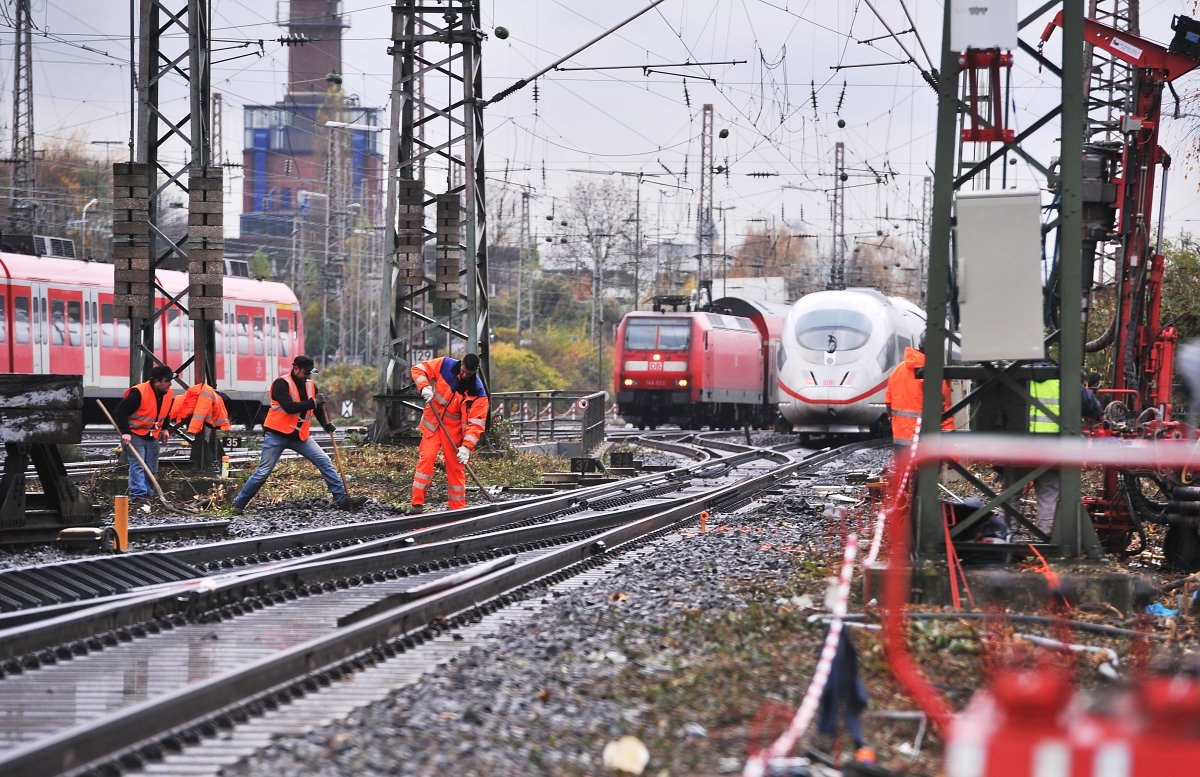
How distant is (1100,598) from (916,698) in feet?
9.13

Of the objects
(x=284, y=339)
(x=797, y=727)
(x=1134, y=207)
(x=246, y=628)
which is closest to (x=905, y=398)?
(x=1134, y=207)

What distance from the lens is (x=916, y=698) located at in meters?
6.06

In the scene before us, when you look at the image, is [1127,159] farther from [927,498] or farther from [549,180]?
[549,180]

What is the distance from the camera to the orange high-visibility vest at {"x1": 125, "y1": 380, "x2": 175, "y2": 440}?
50.7ft

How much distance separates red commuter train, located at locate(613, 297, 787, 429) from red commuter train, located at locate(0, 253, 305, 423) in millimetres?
8826

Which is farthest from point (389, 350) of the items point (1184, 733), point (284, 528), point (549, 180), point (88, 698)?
point (549, 180)

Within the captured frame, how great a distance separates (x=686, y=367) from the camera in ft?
124

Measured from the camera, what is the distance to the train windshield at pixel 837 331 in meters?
28.8

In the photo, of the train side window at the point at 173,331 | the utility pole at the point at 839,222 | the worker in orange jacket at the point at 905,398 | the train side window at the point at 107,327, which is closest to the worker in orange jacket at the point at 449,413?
the worker in orange jacket at the point at 905,398

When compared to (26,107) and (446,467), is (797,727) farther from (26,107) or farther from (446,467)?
(26,107)

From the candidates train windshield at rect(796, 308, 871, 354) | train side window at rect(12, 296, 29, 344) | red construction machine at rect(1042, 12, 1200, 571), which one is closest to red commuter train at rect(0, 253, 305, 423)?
train side window at rect(12, 296, 29, 344)

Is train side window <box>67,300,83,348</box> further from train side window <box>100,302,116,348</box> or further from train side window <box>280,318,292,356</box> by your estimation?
train side window <box>280,318,292,356</box>

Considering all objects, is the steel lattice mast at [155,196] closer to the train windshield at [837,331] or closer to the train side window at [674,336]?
the train windshield at [837,331]

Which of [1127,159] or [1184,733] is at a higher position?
[1127,159]
